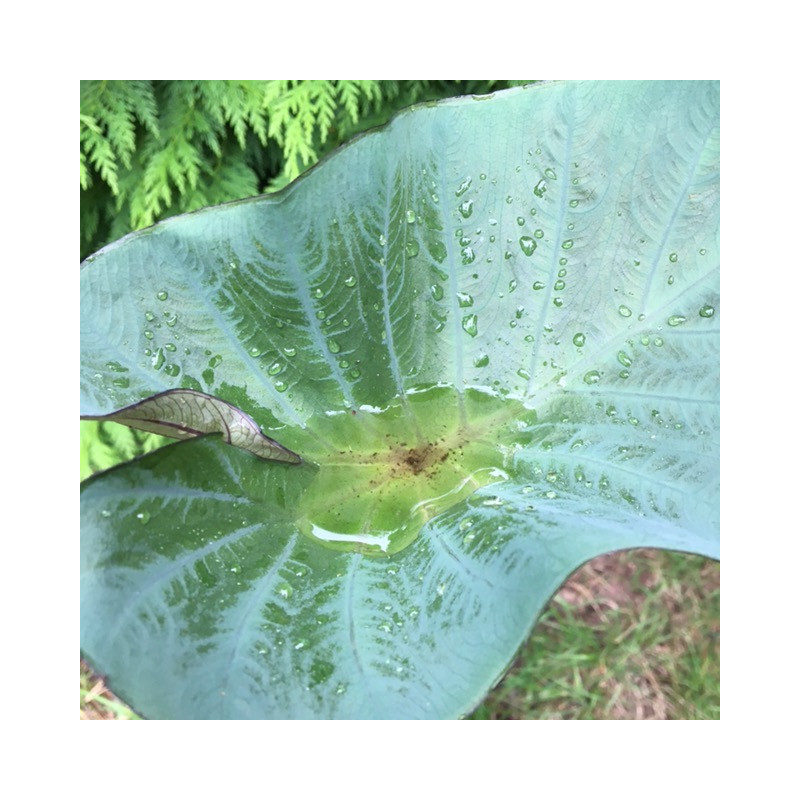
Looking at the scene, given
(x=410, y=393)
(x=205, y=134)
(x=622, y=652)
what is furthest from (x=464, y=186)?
(x=622, y=652)

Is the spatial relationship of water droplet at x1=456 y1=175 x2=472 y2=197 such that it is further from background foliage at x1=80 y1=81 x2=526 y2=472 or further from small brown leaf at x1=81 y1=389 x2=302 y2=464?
small brown leaf at x1=81 y1=389 x2=302 y2=464

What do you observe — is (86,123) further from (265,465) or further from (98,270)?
(265,465)

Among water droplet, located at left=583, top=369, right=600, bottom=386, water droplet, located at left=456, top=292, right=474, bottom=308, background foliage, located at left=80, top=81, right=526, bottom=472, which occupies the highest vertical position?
background foliage, located at left=80, top=81, right=526, bottom=472

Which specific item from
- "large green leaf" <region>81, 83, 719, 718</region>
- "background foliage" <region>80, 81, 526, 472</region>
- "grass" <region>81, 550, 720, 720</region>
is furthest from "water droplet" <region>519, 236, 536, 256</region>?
"grass" <region>81, 550, 720, 720</region>

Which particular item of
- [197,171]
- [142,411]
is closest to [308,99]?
[197,171]

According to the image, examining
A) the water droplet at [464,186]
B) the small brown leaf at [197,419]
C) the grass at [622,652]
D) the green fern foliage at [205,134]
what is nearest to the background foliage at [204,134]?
the green fern foliage at [205,134]

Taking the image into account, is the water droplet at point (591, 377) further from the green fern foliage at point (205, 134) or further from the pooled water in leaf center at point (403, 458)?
the green fern foliage at point (205, 134)

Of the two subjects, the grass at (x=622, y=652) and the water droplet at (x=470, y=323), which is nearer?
the water droplet at (x=470, y=323)
